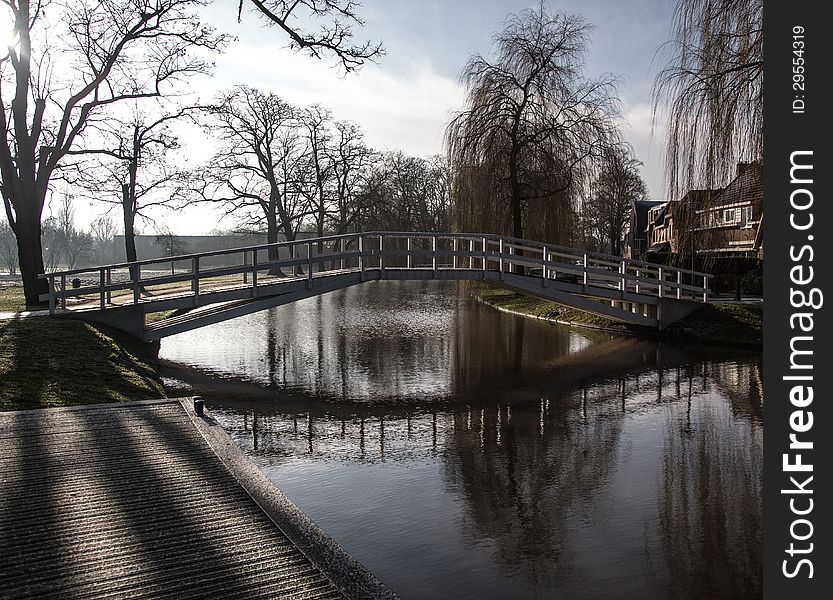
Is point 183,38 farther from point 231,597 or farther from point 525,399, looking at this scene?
point 231,597

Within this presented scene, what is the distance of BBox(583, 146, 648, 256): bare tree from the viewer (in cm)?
2730

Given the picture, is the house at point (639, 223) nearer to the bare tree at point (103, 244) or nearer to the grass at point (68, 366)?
the grass at point (68, 366)

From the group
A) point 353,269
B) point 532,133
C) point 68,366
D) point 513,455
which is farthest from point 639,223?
point 68,366

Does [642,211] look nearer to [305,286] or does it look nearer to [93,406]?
[305,286]

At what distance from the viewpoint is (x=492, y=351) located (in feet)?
61.0

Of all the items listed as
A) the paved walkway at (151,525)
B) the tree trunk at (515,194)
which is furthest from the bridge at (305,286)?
the paved walkway at (151,525)

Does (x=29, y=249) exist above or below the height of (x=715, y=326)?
above

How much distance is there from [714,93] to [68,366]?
12476 mm

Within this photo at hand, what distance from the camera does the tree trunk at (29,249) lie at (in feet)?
59.2

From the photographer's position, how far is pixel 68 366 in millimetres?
11039

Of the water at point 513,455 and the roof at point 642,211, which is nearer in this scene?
the water at point 513,455

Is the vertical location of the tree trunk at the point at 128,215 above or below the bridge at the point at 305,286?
above

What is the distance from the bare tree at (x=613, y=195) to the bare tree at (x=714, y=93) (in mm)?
12254

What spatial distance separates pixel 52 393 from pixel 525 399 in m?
7.72
